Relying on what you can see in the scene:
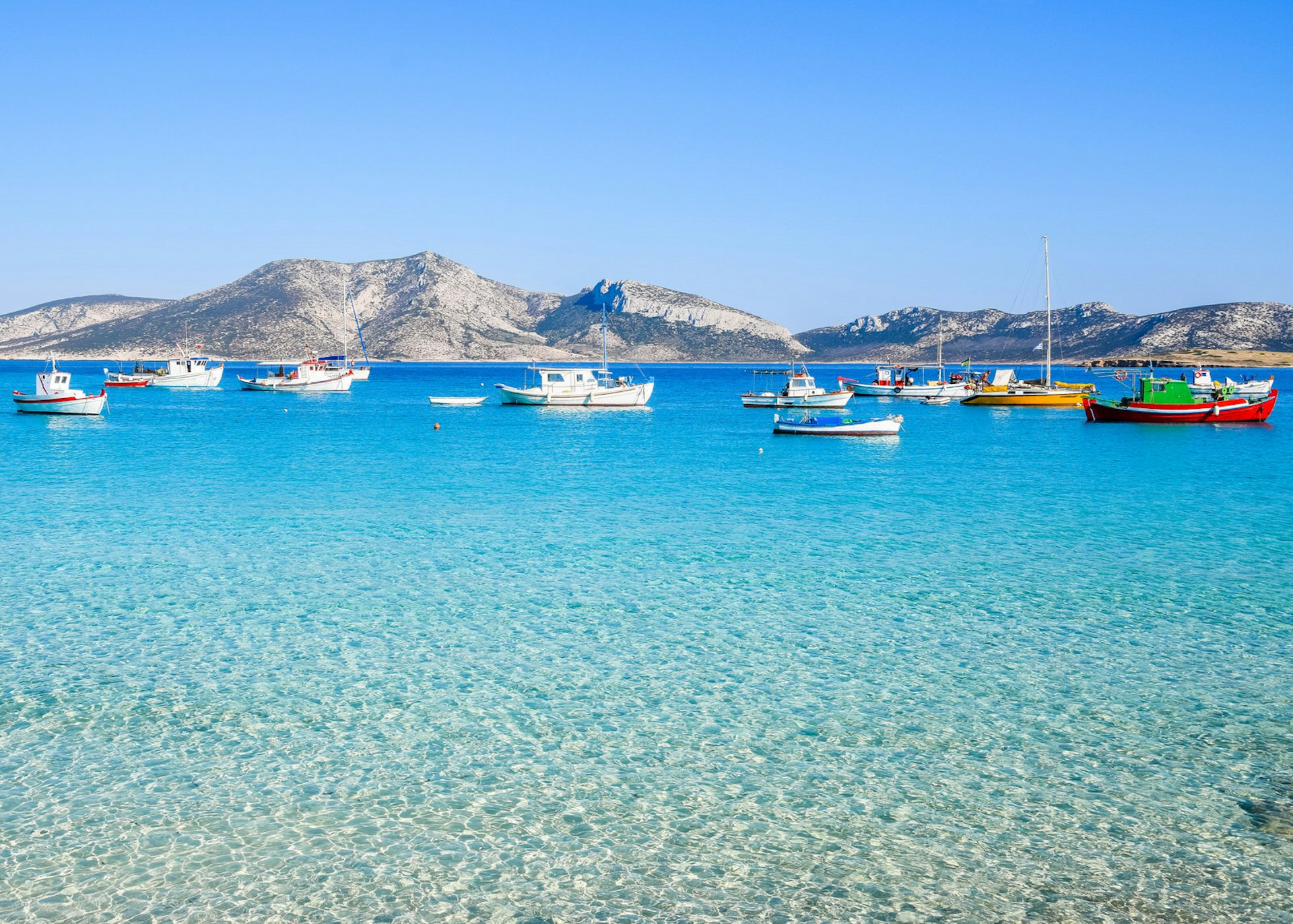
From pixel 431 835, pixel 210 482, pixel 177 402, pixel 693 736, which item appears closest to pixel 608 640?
Answer: pixel 693 736

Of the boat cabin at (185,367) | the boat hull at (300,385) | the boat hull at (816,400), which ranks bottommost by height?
the boat hull at (816,400)

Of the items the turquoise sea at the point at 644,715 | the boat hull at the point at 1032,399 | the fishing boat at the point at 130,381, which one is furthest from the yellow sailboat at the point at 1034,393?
the fishing boat at the point at 130,381

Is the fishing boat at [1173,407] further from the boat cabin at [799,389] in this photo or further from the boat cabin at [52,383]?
the boat cabin at [52,383]

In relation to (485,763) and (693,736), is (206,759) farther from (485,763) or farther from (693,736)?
(693,736)

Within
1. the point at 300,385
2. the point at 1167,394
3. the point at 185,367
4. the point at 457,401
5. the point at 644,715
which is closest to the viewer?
the point at 644,715

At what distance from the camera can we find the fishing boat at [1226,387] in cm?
7838

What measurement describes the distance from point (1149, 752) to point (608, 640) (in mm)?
7661

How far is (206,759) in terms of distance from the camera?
35.9 feet

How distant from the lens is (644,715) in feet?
41.1

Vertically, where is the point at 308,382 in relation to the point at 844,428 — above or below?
above

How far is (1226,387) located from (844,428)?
3167cm

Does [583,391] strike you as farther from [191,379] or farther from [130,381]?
[130,381]

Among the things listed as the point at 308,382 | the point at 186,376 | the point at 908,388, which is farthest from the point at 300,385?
the point at 908,388

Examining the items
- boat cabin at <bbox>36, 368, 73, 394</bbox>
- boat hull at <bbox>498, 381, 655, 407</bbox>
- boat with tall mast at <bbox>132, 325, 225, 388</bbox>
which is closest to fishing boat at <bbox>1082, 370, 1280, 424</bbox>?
boat hull at <bbox>498, 381, 655, 407</bbox>
